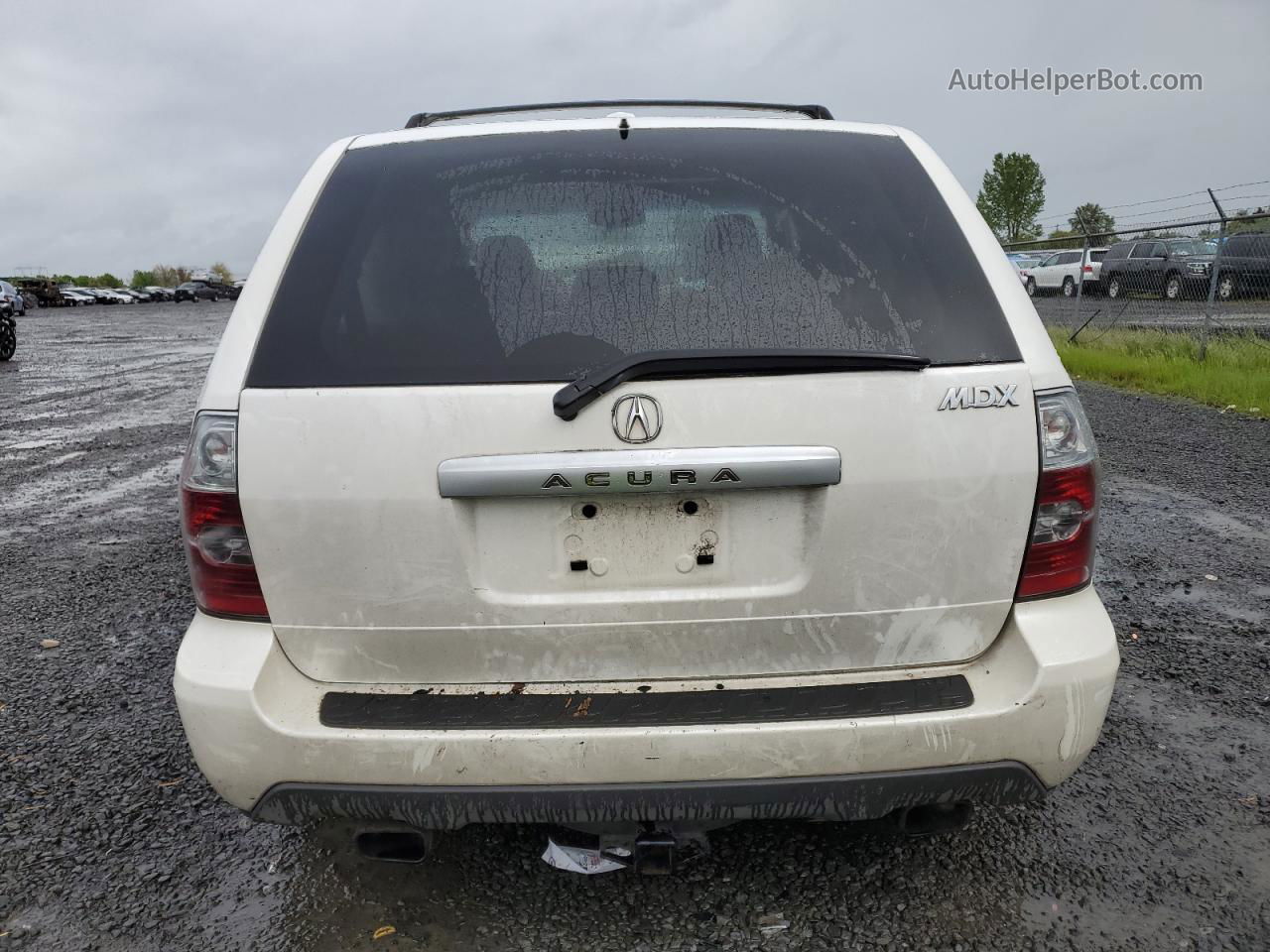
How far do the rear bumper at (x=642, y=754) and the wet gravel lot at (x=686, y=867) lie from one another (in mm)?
508

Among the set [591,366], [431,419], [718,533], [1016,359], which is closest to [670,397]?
[591,366]

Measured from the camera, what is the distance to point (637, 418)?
6.10 feet

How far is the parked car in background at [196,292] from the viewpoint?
71625 millimetres

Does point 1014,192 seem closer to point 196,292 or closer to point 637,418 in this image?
point 196,292

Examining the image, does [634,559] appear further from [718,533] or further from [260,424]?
[260,424]

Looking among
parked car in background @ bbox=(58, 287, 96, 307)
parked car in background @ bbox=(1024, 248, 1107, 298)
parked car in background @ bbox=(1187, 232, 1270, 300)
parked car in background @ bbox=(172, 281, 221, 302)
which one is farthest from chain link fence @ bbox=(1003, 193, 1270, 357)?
parked car in background @ bbox=(172, 281, 221, 302)

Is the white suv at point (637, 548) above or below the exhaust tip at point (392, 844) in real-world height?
above

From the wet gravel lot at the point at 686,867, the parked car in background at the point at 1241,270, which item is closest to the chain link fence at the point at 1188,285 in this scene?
the parked car in background at the point at 1241,270

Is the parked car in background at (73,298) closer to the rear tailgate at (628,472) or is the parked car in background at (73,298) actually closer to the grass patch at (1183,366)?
the grass patch at (1183,366)

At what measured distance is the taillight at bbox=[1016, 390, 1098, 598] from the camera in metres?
1.98

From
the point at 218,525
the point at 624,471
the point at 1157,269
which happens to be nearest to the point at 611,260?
the point at 624,471

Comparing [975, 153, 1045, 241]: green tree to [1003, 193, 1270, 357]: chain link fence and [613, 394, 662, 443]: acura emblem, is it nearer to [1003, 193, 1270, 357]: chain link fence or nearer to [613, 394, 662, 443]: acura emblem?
[1003, 193, 1270, 357]: chain link fence

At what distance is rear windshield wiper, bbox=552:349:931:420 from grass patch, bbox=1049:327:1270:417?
28.7 ft

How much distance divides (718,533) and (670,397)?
0.93ft
